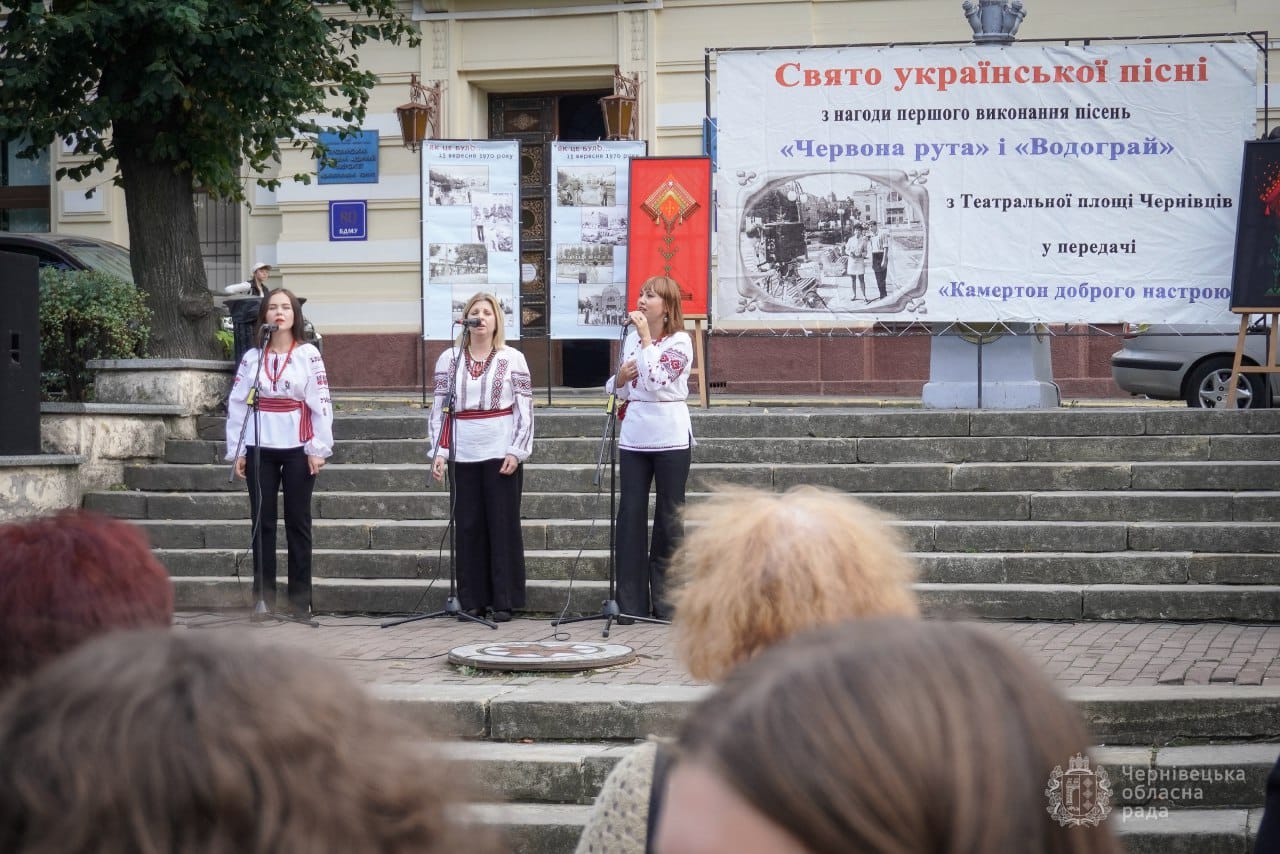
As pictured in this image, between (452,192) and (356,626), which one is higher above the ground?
(452,192)

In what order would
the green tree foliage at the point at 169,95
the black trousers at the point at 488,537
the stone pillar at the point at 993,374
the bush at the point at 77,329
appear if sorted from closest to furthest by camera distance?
1. the black trousers at the point at 488,537
2. the green tree foliage at the point at 169,95
3. the bush at the point at 77,329
4. the stone pillar at the point at 993,374

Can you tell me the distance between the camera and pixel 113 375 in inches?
470

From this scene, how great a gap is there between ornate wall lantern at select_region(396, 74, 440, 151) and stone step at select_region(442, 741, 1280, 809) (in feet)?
41.0

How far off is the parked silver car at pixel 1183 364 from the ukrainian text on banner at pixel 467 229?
19.5 ft

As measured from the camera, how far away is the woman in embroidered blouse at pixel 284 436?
9250mm

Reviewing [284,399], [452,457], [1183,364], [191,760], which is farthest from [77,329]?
[191,760]

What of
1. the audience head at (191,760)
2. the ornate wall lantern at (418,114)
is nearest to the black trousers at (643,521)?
the audience head at (191,760)

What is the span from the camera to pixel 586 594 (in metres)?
9.38

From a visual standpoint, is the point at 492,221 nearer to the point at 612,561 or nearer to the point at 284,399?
the point at 284,399

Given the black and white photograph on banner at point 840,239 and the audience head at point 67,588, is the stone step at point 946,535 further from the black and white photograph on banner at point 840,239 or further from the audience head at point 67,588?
the audience head at point 67,588

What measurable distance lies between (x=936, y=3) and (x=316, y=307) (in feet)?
26.0

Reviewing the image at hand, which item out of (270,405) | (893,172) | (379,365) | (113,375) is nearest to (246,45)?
(113,375)

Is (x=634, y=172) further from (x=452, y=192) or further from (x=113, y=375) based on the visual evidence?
(x=113, y=375)

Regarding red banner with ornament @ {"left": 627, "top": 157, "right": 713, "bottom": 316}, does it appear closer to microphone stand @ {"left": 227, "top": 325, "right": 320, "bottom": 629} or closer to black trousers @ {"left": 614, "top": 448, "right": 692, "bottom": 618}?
Answer: black trousers @ {"left": 614, "top": 448, "right": 692, "bottom": 618}
